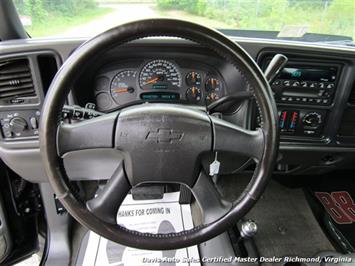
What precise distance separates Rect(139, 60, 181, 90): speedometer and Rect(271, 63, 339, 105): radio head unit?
13.8 inches

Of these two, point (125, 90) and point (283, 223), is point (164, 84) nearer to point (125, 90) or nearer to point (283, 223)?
point (125, 90)

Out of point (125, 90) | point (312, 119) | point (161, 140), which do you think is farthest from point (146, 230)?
point (312, 119)

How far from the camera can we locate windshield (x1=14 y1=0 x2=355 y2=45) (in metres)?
1.05

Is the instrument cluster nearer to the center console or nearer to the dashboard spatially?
the dashboard

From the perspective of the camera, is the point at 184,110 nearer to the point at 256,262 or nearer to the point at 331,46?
the point at 331,46

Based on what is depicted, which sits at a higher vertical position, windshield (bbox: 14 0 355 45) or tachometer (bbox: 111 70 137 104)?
windshield (bbox: 14 0 355 45)

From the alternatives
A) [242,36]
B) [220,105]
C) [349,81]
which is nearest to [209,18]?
[242,36]

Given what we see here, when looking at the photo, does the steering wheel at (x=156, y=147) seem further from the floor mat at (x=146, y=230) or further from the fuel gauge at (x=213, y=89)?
the floor mat at (x=146, y=230)

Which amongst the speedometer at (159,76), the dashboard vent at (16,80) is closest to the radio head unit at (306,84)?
the speedometer at (159,76)

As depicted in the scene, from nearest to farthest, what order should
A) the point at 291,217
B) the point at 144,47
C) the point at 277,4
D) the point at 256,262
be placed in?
the point at 144,47
the point at 277,4
the point at 256,262
the point at 291,217

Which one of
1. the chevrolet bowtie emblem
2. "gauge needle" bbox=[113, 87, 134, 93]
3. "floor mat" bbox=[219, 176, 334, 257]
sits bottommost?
"floor mat" bbox=[219, 176, 334, 257]

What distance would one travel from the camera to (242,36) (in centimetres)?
116

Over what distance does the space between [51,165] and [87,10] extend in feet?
2.12

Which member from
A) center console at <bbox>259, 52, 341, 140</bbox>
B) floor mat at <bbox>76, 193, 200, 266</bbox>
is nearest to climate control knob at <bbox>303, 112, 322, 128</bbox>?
center console at <bbox>259, 52, 341, 140</bbox>
